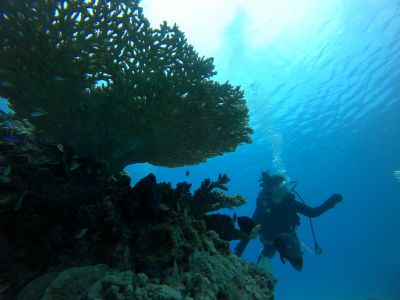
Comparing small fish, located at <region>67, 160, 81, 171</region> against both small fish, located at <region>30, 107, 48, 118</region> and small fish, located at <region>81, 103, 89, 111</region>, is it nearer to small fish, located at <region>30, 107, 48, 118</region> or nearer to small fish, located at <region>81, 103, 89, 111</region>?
small fish, located at <region>30, 107, 48, 118</region>

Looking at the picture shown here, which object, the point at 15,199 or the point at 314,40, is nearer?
the point at 15,199

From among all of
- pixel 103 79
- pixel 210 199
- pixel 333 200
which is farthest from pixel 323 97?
pixel 103 79

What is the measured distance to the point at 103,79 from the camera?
3.96 m

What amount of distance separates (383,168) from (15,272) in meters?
75.5

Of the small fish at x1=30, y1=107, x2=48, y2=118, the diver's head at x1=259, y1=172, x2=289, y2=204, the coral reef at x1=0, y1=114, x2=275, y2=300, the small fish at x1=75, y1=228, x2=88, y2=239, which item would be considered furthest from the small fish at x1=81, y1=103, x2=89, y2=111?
the diver's head at x1=259, y1=172, x2=289, y2=204

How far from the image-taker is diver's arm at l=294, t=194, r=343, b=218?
8.35 metres

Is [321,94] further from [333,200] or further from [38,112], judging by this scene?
[38,112]

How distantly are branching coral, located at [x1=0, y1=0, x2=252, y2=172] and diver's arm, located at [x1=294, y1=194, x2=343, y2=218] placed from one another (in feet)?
19.2

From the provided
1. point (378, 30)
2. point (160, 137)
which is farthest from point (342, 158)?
point (160, 137)

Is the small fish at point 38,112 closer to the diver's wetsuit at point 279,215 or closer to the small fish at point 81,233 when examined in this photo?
the small fish at point 81,233

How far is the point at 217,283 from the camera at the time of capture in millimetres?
2598

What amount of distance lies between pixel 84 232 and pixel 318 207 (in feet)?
28.0

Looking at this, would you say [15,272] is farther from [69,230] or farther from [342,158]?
[342,158]

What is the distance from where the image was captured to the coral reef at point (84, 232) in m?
2.73
